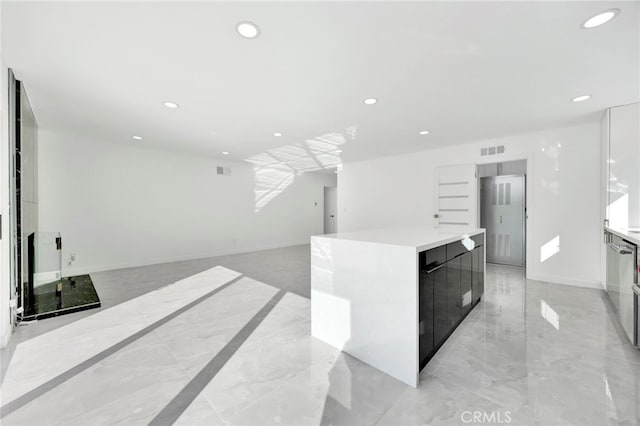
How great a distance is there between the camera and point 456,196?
211 inches

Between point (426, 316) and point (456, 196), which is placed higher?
point (456, 196)

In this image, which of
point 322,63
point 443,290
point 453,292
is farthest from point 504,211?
point 322,63

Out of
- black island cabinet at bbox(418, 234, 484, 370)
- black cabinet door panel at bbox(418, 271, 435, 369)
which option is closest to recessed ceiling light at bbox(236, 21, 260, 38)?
black island cabinet at bbox(418, 234, 484, 370)

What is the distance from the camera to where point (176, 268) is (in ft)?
17.3

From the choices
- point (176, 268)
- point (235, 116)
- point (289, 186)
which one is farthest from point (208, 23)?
point (289, 186)

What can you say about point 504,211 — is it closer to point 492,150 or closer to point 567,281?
point 492,150

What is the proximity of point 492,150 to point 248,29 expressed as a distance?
15.9 ft

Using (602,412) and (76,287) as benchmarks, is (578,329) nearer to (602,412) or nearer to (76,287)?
(602,412)

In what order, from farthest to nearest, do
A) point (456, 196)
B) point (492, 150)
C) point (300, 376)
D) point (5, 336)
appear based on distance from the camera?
1. point (456, 196)
2. point (492, 150)
3. point (5, 336)
4. point (300, 376)

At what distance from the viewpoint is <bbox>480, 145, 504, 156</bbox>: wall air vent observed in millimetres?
4777

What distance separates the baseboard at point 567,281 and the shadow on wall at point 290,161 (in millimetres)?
3984

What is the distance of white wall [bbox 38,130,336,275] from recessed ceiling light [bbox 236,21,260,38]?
4.58m

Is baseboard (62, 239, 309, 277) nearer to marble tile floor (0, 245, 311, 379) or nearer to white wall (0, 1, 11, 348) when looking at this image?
marble tile floor (0, 245, 311, 379)

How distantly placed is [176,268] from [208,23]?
4.76 meters
